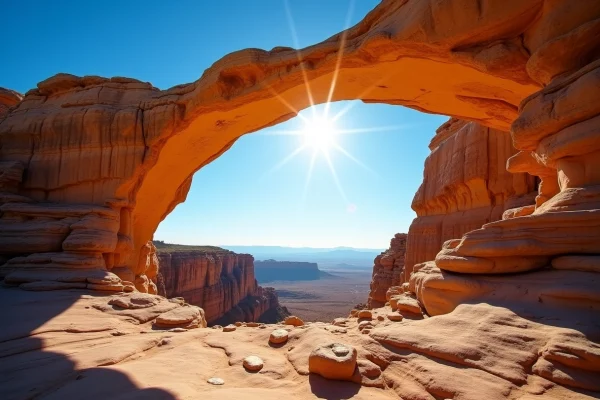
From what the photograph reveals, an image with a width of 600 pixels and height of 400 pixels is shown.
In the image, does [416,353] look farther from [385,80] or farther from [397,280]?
[397,280]

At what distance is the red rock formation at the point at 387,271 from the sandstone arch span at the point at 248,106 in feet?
51.5

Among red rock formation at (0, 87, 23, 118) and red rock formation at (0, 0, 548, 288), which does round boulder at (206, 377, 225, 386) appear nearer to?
red rock formation at (0, 0, 548, 288)

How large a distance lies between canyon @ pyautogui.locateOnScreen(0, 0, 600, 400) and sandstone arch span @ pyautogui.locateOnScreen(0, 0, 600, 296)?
45 mm

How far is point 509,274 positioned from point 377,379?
8.69ft

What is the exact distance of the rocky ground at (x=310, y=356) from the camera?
275cm

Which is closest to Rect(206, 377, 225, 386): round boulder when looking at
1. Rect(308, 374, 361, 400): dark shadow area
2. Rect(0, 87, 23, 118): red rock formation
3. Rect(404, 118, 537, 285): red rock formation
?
→ Rect(308, 374, 361, 400): dark shadow area

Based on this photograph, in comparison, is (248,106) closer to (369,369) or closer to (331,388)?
(369,369)

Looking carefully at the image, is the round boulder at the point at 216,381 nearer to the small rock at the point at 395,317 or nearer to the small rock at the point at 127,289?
the small rock at the point at 395,317

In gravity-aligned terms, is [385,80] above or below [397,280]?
above

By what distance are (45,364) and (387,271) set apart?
22.3 metres

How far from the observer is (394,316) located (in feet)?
16.9

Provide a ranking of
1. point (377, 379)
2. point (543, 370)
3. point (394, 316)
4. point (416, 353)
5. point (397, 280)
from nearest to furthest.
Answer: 1. point (543, 370)
2. point (377, 379)
3. point (416, 353)
4. point (394, 316)
5. point (397, 280)

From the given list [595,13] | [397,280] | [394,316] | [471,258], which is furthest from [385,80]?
[397,280]

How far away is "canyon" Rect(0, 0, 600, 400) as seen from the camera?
311 centimetres
